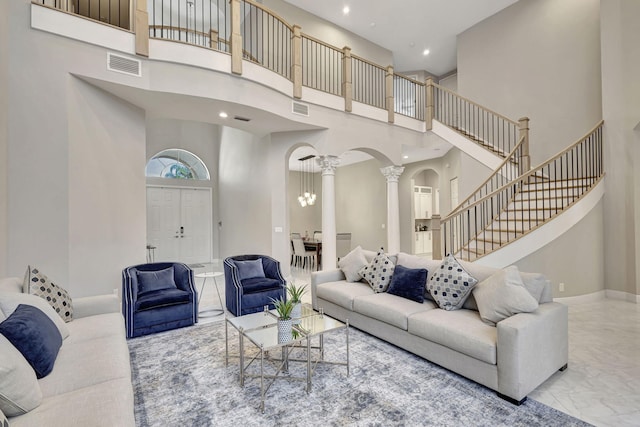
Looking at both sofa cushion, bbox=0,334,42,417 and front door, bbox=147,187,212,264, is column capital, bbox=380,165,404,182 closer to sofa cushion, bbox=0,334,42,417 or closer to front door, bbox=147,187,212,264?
front door, bbox=147,187,212,264

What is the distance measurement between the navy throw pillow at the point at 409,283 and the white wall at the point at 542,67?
5.04 m

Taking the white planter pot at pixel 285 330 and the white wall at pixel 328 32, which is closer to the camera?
the white planter pot at pixel 285 330

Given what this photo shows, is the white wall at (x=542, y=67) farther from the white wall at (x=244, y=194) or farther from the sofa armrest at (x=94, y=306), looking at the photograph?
the sofa armrest at (x=94, y=306)

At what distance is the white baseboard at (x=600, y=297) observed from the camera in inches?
182

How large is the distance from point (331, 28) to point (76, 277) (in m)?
7.37

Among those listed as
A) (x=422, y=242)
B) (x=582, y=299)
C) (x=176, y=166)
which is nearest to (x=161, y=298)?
(x=582, y=299)

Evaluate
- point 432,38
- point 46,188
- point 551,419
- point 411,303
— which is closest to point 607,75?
point 432,38

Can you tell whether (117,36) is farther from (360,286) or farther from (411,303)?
(411,303)

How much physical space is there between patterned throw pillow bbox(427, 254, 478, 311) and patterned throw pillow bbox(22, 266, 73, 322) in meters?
3.39

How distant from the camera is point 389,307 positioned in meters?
3.15

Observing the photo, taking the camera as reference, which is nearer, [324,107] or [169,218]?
[324,107]

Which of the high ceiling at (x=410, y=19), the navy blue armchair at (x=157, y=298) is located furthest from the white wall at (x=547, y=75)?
the navy blue armchair at (x=157, y=298)

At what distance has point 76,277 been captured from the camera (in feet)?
12.9

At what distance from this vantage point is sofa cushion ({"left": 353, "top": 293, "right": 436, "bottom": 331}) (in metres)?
3.01
